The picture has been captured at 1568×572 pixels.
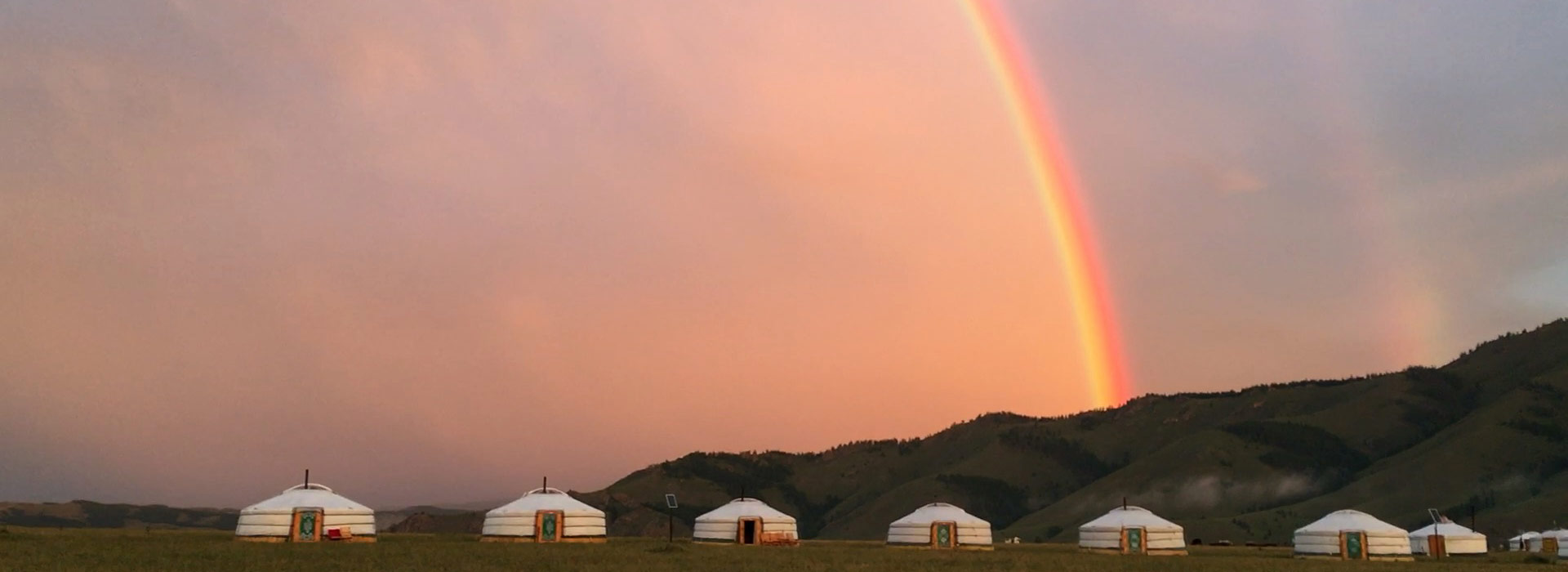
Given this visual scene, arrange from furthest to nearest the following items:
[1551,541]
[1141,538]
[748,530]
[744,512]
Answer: [1551,541] < [744,512] < [748,530] < [1141,538]

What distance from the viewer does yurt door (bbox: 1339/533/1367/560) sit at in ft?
199

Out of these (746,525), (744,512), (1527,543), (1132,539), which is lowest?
(1527,543)

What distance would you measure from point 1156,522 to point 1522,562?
16.3 metres

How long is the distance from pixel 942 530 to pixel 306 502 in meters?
31.6

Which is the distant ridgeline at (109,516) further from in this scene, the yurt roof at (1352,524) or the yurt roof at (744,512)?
the yurt roof at (1352,524)

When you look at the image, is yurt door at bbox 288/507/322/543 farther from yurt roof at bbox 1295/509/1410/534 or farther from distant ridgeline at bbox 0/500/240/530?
distant ridgeline at bbox 0/500/240/530

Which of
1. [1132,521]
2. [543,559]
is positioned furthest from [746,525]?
[543,559]

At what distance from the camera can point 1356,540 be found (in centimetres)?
6122

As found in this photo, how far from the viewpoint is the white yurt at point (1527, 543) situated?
249 ft

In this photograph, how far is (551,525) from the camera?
60.7 m

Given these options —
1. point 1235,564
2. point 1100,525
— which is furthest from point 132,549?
point 1100,525

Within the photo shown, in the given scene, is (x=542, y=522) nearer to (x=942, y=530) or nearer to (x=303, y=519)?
(x=303, y=519)

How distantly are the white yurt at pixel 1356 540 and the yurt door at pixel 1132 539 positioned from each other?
7566 mm

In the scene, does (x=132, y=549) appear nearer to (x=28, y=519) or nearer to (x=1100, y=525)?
(x=1100, y=525)
